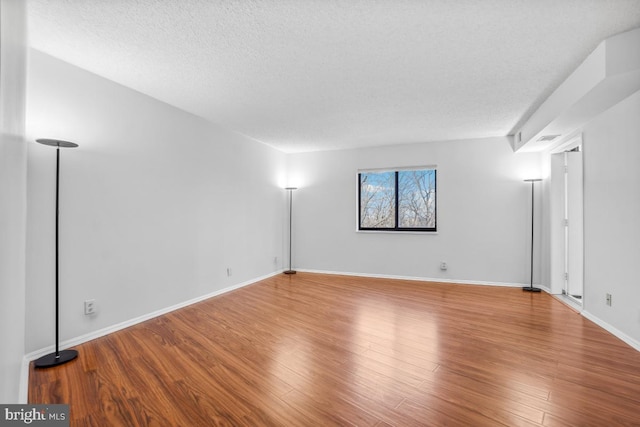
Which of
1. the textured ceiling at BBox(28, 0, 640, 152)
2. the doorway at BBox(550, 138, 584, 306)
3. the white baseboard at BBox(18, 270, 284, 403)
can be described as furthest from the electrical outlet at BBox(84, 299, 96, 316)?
the doorway at BBox(550, 138, 584, 306)

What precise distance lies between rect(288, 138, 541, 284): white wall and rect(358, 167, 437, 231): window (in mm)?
217

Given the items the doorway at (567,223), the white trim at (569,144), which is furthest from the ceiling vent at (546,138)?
the doorway at (567,223)

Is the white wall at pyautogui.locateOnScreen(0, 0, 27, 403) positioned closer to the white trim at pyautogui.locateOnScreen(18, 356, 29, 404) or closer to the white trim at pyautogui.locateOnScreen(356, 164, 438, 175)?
the white trim at pyautogui.locateOnScreen(18, 356, 29, 404)

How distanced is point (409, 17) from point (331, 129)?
2573 mm

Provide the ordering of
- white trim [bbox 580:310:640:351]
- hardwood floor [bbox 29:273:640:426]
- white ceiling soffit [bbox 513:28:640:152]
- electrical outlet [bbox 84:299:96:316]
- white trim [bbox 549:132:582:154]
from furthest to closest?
white trim [bbox 549:132:582:154] → electrical outlet [bbox 84:299:96:316] → white trim [bbox 580:310:640:351] → white ceiling soffit [bbox 513:28:640:152] → hardwood floor [bbox 29:273:640:426]

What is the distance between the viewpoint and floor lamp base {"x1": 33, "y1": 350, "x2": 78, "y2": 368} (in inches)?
86.0

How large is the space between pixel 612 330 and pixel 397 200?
3351 millimetres

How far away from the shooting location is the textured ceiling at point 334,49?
1.87 m

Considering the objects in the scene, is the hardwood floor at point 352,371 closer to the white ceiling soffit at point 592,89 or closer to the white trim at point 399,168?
the white ceiling soffit at point 592,89

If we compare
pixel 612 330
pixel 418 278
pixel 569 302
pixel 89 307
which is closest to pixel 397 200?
pixel 418 278

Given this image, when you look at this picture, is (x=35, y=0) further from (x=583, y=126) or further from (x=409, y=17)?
(x=583, y=126)

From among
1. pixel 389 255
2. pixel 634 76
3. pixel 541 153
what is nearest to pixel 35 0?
pixel 634 76

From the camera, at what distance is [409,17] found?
1.93m

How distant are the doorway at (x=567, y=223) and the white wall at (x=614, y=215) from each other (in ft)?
2.99
